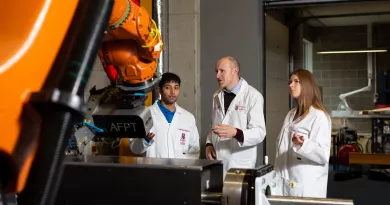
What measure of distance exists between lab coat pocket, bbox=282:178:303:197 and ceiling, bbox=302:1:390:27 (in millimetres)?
6235

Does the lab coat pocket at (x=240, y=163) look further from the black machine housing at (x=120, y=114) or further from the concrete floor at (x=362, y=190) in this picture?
the concrete floor at (x=362, y=190)

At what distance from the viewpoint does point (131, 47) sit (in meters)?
2.00

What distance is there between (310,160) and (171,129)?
3.76 feet

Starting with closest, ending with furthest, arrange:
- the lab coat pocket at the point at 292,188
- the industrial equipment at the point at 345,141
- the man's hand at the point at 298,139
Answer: the man's hand at the point at 298,139
the lab coat pocket at the point at 292,188
the industrial equipment at the point at 345,141

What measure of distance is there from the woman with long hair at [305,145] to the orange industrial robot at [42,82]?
2.61 meters

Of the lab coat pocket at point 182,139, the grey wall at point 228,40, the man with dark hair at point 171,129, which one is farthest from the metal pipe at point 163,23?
the lab coat pocket at point 182,139

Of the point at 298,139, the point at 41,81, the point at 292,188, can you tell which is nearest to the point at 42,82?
the point at 41,81

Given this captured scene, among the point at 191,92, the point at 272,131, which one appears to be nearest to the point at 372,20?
the point at 272,131

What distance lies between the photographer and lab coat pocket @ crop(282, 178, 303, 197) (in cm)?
335

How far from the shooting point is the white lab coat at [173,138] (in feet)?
13.1

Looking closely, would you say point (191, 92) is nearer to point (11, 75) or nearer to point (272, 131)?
point (272, 131)

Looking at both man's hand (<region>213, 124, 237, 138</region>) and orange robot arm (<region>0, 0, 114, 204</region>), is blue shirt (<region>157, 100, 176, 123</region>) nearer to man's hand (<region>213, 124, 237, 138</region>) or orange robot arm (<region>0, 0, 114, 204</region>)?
man's hand (<region>213, 124, 237, 138</region>)

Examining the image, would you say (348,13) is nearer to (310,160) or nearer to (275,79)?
(275,79)

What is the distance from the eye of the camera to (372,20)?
→ 37.8 feet
